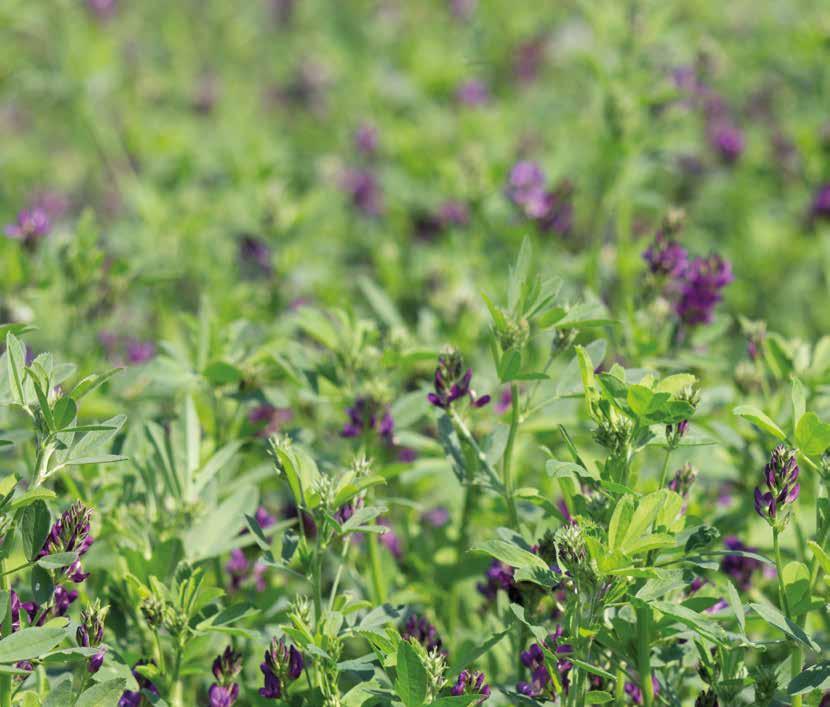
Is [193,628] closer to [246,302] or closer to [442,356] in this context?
[442,356]

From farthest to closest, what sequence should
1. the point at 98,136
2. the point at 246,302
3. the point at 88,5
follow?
1. the point at 88,5
2. the point at 98,136
3. the point at 246,302

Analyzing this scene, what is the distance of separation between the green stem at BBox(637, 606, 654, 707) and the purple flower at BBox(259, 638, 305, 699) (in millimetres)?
586

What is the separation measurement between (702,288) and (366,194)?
8.01 feet

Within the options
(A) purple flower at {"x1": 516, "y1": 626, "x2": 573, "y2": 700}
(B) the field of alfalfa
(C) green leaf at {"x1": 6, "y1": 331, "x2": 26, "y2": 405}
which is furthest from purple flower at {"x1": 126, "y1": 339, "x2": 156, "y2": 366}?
(A) purple flower at {"x1": 516, "y1": 626, "x2": 573, "y2": 700}

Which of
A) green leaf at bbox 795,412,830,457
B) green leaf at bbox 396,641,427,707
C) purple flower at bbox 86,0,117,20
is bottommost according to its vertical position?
green leaf at bbox 396,641,427,707

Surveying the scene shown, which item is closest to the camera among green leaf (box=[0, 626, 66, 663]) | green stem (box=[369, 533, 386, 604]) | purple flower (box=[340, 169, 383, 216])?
green leaf (box=[0, 626, 66, 663])

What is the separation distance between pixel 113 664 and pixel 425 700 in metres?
0.58

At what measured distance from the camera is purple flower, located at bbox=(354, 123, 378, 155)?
16.1 feet

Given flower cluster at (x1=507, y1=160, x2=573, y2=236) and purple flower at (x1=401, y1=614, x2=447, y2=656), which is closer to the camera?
purple flower at (x1=401, y1=614, x2=447, y2=656)

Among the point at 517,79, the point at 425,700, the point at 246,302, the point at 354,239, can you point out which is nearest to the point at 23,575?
the point at 425,700

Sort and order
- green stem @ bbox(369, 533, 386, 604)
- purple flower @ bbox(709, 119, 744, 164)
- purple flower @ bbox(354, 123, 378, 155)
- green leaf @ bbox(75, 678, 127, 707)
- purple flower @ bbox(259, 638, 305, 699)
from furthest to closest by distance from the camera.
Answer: purple flower @ bbox(354, 123, 378, 155) < purple flower @ bbox(709, 119, 744, 164) < green stem @ bbox(369, 533, 386, 604) < purple flower @ bbox(259, 638, 305, 699) < green leaf @ bbox(75, 678, 127, 707)

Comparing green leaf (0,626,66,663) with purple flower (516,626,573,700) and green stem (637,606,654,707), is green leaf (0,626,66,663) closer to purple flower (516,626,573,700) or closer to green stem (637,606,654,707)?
purple flower (516,626,573,700)

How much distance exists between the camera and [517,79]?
5.68m

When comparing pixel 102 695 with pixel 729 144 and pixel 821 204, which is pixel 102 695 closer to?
pixel 821 204
